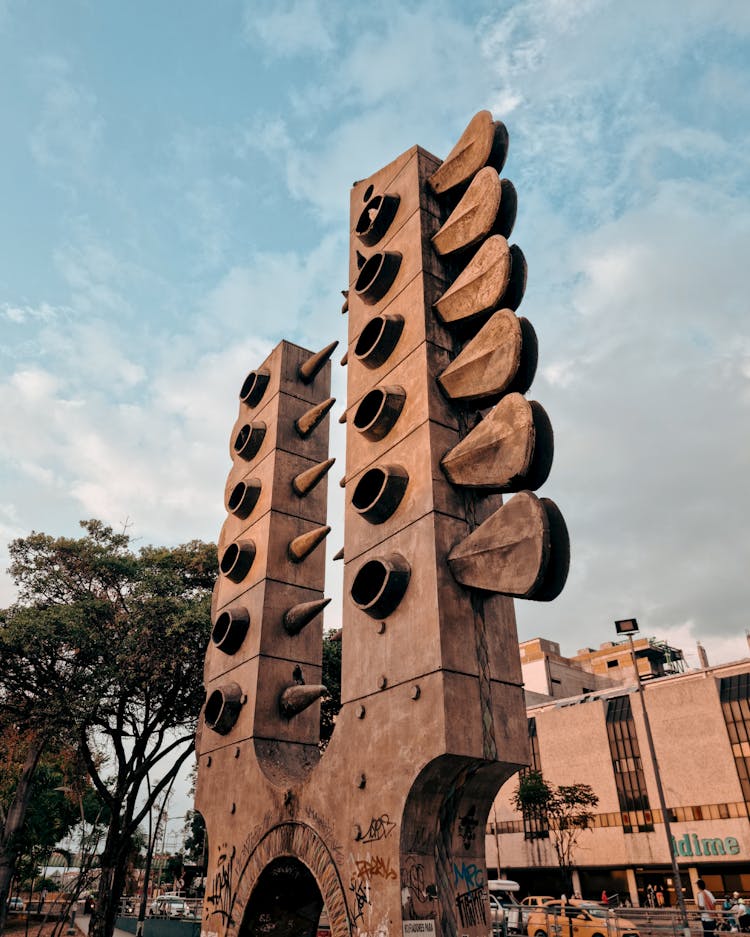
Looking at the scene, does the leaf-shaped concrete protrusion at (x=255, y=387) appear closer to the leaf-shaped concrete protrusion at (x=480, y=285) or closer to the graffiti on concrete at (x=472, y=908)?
the leaf-shaped concrete protrusion at (x=480, y=285)

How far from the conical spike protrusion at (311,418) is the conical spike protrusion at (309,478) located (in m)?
1.25

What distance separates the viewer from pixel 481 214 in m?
13.9

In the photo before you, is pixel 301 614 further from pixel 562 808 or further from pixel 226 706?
pixel 562 808

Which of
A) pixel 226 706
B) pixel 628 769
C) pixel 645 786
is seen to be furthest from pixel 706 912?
pixel 628 769

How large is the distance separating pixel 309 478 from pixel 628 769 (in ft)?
145

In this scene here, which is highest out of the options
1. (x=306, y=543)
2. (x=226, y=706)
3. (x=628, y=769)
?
(x=628, y=769)

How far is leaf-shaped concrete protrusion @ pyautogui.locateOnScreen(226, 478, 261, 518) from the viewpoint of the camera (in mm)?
19531

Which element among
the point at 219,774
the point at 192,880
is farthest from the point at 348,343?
the point at 192,880

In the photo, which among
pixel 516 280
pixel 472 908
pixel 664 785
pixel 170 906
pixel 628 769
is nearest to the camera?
pixel 472 908

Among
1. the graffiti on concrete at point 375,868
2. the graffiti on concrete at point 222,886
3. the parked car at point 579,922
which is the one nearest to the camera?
the graffiti on concrete at point 375,868

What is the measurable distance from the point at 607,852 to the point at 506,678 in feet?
161

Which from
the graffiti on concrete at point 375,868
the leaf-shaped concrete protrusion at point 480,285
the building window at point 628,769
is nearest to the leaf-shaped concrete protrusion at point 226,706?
the graffiti on concrete at point 375,868

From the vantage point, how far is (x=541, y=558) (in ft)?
33.4

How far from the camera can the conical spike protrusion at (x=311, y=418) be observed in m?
19.8
